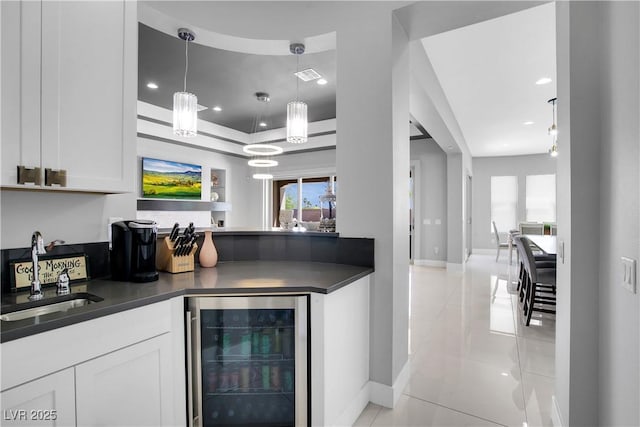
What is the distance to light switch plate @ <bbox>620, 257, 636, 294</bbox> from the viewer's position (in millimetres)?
1098

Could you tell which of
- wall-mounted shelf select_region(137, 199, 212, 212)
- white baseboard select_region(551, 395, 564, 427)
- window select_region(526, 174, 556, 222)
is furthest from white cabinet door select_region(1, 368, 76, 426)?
window select_region(526, 174, 556, 222)

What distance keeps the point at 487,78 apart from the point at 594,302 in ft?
11.0

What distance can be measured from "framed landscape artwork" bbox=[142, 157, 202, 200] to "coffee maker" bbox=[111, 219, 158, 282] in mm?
4319

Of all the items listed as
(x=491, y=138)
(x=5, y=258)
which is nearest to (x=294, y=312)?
(x=5, y=258)

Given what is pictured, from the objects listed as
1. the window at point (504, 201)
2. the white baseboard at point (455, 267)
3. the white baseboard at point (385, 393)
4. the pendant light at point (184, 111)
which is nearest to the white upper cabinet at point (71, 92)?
the pendant light at point (184, 111)

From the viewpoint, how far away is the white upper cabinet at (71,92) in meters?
1.28

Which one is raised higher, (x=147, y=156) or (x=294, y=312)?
(x=147, y=156)

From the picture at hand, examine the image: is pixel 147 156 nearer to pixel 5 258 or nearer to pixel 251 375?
Answer: pixel 5 258

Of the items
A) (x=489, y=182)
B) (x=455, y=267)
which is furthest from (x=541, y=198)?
(x=455, y=267)

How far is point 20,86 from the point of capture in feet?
4.23

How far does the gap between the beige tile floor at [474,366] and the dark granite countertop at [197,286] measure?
928 mm

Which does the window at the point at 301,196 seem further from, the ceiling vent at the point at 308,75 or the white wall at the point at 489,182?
the white wall at the point at 489,182

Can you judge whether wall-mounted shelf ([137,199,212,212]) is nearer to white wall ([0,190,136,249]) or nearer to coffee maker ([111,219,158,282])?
white wall ([0,190,136,249])

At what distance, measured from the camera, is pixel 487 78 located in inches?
157
